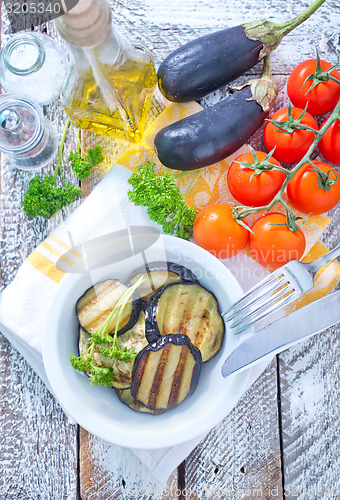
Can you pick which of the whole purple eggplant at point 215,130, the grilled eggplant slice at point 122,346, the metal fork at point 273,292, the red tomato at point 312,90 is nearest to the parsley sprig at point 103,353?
the grilled eggplant slice at point 122,346

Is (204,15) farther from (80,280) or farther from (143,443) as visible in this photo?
(143,443)

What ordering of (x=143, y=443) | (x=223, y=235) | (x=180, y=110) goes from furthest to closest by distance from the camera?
(x=180, y=110) < (x=223, y=235) < (x=143, y=443)

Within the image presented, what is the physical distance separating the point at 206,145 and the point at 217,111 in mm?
78

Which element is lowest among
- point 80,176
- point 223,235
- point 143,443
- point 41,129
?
point 143,443

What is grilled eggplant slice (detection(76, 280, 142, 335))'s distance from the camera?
0.87 m

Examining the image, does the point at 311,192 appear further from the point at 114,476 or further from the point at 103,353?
the point at 114,476

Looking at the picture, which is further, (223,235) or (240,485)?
(240,485)

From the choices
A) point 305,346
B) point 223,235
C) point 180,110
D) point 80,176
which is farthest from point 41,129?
point 305,346

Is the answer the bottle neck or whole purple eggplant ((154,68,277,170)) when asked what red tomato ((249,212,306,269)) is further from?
the bottle neck

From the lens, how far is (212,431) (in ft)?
3.48

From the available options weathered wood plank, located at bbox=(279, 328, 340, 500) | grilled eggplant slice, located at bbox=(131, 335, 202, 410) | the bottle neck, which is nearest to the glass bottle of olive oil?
the bottle neck

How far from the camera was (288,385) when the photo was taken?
3.52ft

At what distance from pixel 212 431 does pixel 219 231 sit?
453 mm

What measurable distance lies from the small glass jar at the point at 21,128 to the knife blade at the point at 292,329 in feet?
1.88
